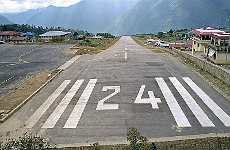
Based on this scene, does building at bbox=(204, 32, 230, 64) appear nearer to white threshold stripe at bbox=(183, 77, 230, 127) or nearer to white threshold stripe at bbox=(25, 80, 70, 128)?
white threshold stripe at bbox=(183, 77, 230, 127)

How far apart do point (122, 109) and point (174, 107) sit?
3924mm

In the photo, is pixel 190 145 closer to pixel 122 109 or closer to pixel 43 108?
pixel 122 109

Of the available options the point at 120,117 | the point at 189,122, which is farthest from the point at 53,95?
the point at 189,122

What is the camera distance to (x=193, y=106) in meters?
13.2

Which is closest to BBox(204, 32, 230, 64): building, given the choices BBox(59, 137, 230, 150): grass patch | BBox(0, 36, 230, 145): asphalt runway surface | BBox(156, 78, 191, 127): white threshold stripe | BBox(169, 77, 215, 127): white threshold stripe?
BBox(0, 36, 230, 145): asphalt runway surface

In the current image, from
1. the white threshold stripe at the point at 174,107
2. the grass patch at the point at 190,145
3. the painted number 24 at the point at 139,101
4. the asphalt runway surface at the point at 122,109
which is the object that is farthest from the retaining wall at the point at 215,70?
the grass patch at the point at 190,145

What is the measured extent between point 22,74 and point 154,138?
67.5 feet

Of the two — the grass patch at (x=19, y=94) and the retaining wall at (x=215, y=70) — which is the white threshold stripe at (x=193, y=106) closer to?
the retaining wall at (x=215, y=70)

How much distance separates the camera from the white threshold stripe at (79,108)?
37.7 feet

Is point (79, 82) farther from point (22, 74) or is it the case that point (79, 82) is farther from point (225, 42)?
point (225, 42)

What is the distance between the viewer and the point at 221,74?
1769 cm

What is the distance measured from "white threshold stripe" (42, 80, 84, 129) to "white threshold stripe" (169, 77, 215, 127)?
377 inches

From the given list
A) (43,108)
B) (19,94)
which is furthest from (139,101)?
(19,94)

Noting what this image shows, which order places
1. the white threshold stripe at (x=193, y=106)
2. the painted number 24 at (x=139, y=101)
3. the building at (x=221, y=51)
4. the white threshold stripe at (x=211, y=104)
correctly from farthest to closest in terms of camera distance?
the building at (x=221, y=51) < the painted number 24 at (x=139, y=101) < the white threshold stripe at (x=211, y=104) < the white threshold stripe at (x=193, y=106)
